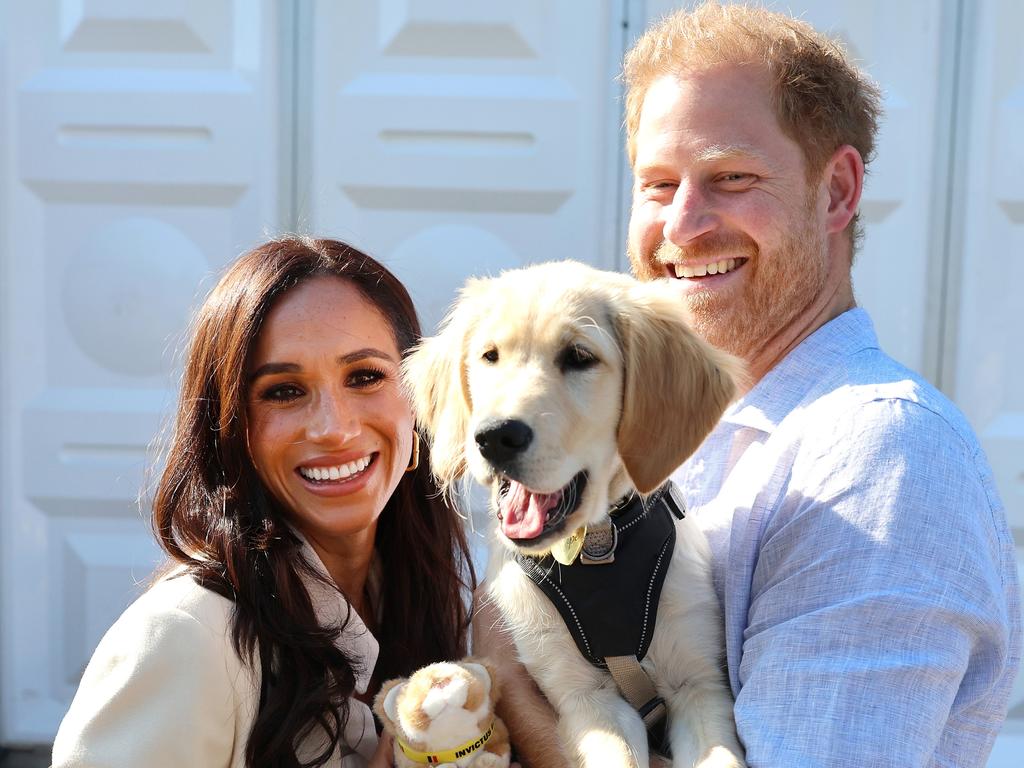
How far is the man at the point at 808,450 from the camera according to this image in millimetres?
1686

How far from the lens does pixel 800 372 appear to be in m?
2.16

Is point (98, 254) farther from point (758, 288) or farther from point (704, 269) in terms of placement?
point (758, 288)

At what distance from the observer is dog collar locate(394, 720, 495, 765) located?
6.69 feet

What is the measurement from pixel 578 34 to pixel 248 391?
2081mm

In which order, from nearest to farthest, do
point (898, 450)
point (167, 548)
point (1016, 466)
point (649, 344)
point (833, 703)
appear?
point (833, 703) < point (898, 450) < point (649, 344) < point (167, 548) < point (1016, 466)

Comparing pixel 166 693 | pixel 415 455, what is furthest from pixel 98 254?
pixel 166 693

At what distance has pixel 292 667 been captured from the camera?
2.16 m

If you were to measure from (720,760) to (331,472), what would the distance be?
106 cm

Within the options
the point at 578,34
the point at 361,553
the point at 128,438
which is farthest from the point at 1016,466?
the point at 128,438

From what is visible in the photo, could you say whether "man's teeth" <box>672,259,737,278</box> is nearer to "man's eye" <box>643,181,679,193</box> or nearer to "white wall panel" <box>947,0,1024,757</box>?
"man's eye" <box>643,181,679,193</box>

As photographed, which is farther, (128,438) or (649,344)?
(128,438)

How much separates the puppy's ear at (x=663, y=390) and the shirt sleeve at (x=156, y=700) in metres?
0.89

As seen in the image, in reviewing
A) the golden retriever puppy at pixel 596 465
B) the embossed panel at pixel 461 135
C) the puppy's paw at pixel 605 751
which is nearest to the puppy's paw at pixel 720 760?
the golden retriever puppy at pixel 596 465

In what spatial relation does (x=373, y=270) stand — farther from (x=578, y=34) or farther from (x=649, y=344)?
(x=578, y=34)
